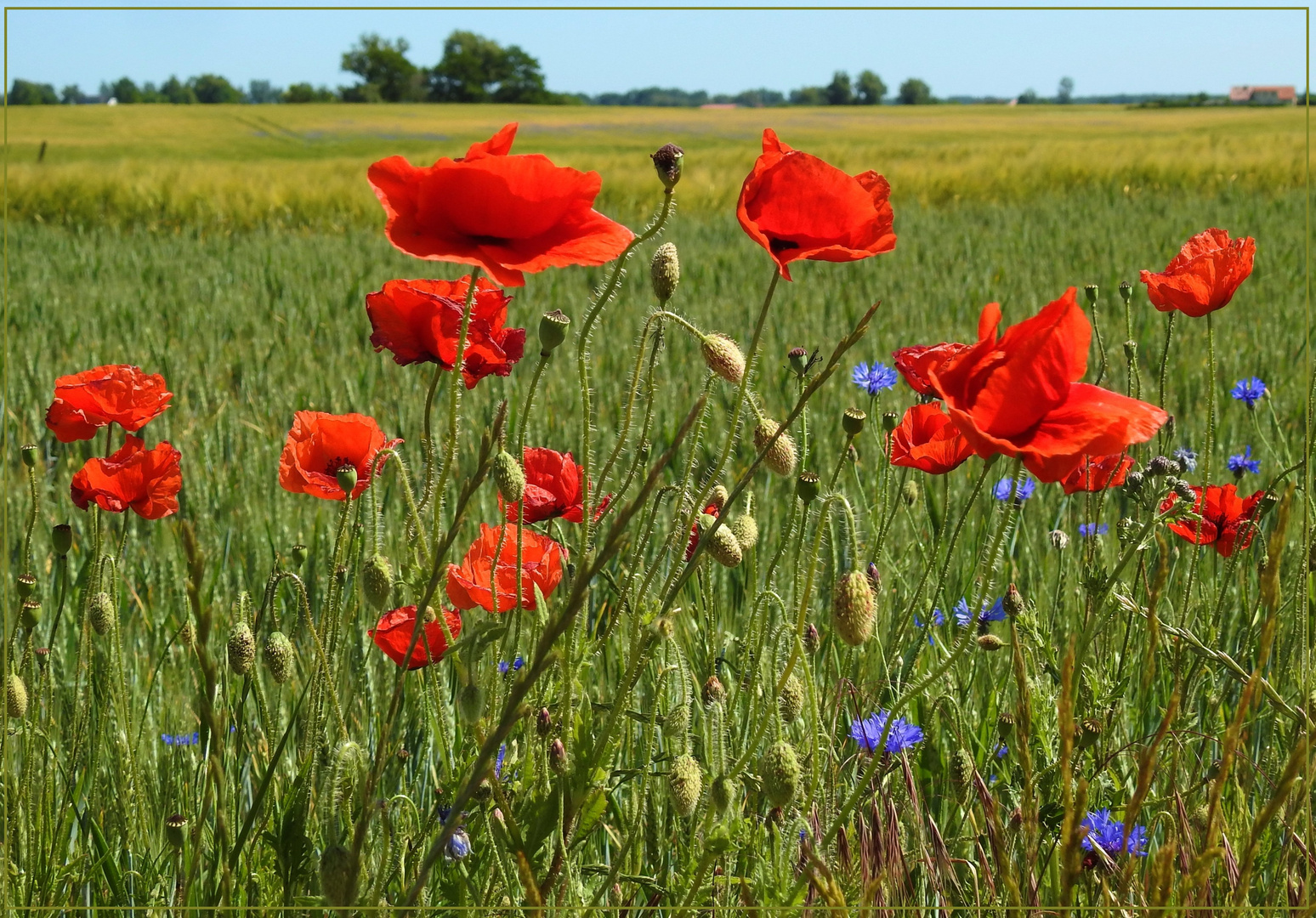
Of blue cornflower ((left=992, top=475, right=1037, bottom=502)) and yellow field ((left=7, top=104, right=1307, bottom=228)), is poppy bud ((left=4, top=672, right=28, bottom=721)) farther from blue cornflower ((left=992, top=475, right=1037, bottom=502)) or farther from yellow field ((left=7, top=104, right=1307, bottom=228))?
yellow field ((left=7, top=104, right=1307, bottom=228))

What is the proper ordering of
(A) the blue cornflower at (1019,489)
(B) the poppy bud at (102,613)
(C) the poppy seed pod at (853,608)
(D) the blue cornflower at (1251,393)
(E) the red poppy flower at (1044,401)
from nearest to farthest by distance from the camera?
(E) the red poppy flower at (1044,401)
(C) the poppy seed pod at (853,608)
(B) the poppy bud at (102,613)
(A) the blue cornflower at (1019,489)
(D) the blue cornflower at (1251,393)

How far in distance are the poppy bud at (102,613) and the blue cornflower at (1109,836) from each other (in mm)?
965

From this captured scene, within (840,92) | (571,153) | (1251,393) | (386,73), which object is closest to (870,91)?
(840,92)

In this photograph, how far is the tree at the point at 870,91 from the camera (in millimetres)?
40969

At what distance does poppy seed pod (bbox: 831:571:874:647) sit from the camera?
85 cm

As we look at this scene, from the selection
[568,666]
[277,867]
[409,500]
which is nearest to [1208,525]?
[568,666]

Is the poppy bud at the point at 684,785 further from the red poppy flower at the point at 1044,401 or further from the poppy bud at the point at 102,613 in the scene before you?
the poppy bud at the point at 102,613

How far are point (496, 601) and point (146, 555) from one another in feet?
3.99

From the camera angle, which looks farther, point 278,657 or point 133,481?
point 133,481

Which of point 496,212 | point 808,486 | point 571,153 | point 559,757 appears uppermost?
point 571,153

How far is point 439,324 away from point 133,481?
42 cm

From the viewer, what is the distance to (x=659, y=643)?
109 centimetres

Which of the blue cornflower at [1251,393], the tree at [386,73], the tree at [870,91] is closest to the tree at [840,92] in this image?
the tree at [870,91]

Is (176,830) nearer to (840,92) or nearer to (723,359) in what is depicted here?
(723,359)
